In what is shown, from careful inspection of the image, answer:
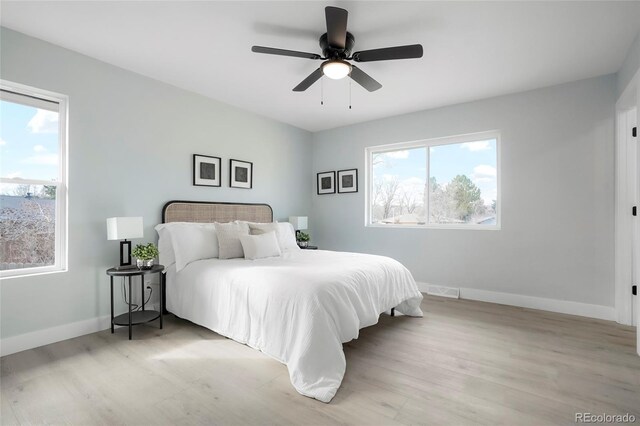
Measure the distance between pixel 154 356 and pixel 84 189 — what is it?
1728 mm

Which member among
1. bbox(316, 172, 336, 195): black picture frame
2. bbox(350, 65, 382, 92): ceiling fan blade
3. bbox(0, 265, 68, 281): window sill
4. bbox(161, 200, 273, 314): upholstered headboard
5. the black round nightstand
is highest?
bbox(350, 65, 382, 92): ceiling fan blade

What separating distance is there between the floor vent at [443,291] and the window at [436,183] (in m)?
0.87

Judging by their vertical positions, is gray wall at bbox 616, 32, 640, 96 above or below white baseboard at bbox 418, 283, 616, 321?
above

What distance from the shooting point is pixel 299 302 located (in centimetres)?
225

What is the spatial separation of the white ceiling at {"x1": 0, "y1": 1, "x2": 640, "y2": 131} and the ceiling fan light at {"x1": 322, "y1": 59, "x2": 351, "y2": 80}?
0.31 m

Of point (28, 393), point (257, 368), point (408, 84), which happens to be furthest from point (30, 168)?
point (408, 84)

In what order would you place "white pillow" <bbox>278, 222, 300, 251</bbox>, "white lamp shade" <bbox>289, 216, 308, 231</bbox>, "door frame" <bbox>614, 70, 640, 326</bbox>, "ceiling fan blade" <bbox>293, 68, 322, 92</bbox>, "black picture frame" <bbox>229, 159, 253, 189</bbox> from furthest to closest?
"white lamp shade" <bbox>289, 216, 308, 231</bbox> → "black picture frame" <bbox>229, 159, 253, 189</bbox> → "white pillow" <bbox>278, 222, 300, 251</bbox> → "door frame" <bbox>614, 70, 640, 326</bbox> → "ceiling fan blade" <bbox>293, 68, 322, 92</bbox>

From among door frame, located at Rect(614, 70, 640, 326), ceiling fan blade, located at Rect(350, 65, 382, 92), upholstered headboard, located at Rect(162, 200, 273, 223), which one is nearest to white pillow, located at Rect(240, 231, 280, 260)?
upholstered headboard, located at Rect(162, 200, 273, 223)

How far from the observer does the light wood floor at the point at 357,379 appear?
1821 mm

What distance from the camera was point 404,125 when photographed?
15.8ft

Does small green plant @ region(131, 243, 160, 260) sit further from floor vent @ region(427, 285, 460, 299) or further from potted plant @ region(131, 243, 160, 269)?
floor vent @ region(427, 285, 460, 299)

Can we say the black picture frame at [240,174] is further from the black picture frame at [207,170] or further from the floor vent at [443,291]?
the floor vent at [443,291]

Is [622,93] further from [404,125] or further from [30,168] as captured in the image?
[30,168]

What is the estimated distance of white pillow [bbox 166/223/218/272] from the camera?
10.9 ft
